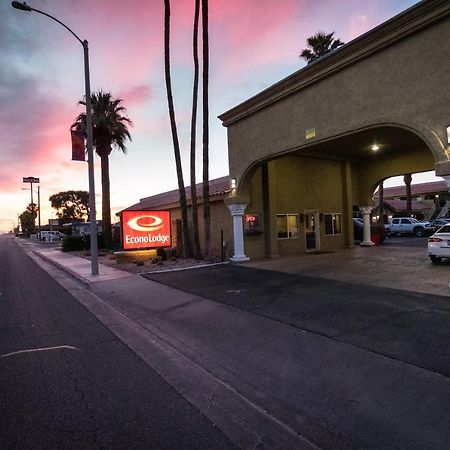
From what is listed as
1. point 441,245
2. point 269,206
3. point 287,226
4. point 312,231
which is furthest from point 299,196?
point 441,245

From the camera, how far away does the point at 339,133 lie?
11242 millimetres

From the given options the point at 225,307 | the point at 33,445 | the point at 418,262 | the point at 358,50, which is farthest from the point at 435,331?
the point at 418,262

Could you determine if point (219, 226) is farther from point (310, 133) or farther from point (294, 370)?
point (294, 370)

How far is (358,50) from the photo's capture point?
1057 centimetres

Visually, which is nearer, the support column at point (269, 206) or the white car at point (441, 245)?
the white car at point (441, 245)

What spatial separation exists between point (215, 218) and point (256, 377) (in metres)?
14.7

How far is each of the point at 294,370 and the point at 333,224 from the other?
18388 mm

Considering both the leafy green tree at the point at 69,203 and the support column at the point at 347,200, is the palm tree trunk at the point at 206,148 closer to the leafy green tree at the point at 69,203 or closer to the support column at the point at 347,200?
the support column at the point at 347,200

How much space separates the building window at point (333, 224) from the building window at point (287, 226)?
→ 2.70 meters

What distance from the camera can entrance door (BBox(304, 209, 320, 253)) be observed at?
20875mm

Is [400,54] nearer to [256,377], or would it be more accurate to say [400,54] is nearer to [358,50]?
[358,50]

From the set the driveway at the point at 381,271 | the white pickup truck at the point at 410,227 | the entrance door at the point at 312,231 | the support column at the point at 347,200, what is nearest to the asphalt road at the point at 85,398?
the driveway at the point at 381,271

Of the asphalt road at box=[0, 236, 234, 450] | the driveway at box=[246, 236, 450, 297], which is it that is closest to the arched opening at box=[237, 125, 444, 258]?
the driveway at box=[246, 236, 450, 297]

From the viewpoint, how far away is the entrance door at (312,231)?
68.5 ft
